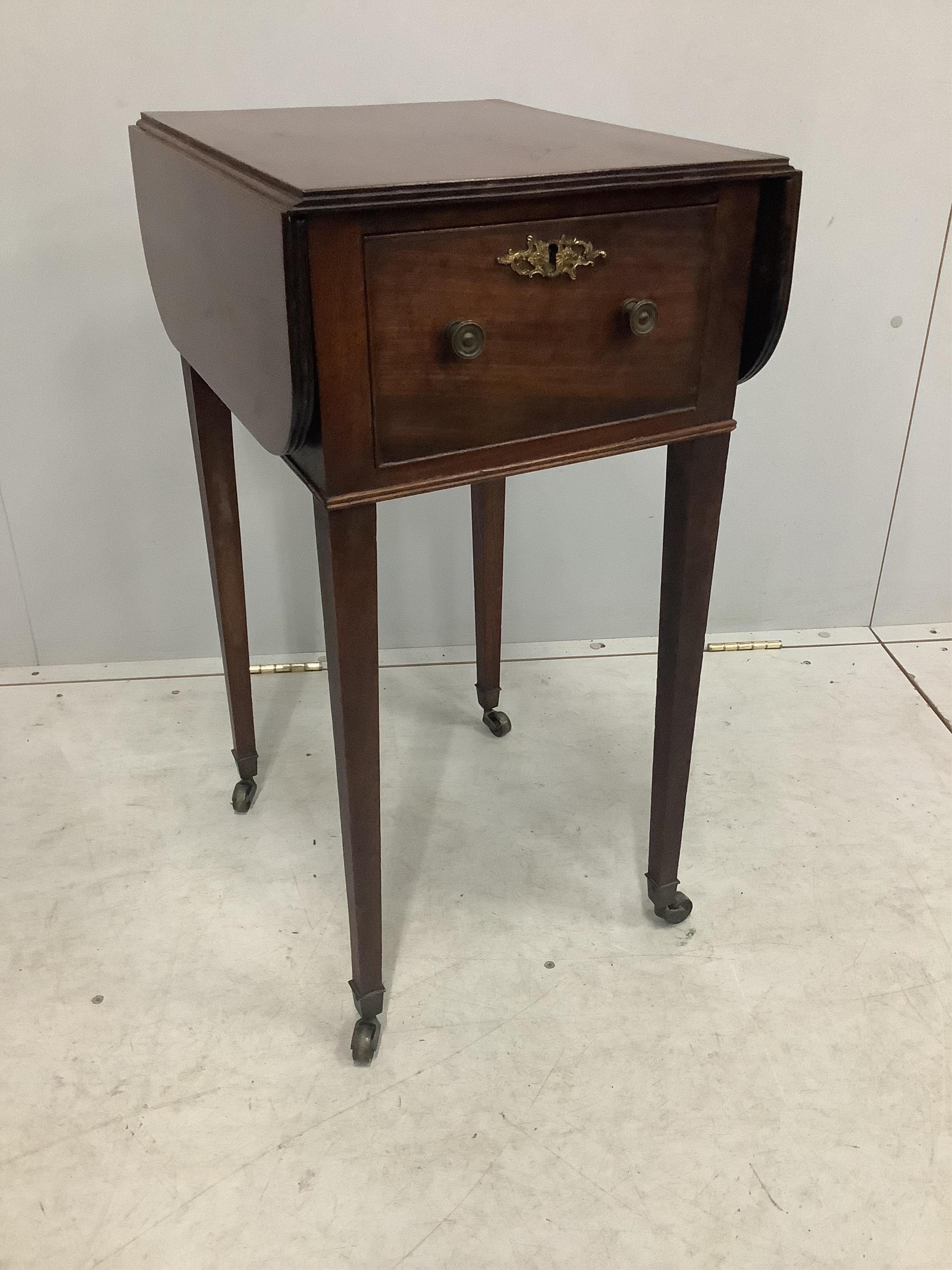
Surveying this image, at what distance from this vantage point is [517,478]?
1.81 metres

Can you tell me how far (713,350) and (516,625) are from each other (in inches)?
39.7

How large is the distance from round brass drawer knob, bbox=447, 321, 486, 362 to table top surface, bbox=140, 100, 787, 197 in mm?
108

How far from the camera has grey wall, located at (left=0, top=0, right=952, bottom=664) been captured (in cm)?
148

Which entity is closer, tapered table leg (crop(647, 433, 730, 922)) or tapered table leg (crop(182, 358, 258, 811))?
tapered table leg (crop(647, 433, 730, 922))

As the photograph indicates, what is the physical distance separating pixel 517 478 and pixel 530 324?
918 mm

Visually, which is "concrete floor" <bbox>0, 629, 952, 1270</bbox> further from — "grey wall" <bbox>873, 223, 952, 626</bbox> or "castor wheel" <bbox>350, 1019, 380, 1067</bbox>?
"grey wall" <bbox>873, 223, 952, 626</bbox>

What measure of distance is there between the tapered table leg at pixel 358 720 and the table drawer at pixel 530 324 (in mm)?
85

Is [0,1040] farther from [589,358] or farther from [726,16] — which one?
[726,16]

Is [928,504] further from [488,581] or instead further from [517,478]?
[488,581]

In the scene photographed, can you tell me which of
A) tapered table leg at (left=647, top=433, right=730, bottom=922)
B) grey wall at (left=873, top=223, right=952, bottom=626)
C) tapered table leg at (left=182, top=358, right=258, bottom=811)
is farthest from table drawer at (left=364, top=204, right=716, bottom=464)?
grey wall at (left=873, top=223, right=952, bottom=626)

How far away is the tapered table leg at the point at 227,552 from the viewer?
1.31 metres

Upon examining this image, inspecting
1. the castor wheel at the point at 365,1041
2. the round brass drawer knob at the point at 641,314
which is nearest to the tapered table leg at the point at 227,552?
the castor wheel at the point at 365,1041

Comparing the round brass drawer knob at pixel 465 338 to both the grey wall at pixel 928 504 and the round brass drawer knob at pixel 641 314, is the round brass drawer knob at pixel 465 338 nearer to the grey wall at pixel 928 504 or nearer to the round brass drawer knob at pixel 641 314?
the round brass drawer knob at pixel 641 314

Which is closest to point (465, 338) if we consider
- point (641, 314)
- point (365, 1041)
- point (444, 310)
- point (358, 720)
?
point (444, 310)
